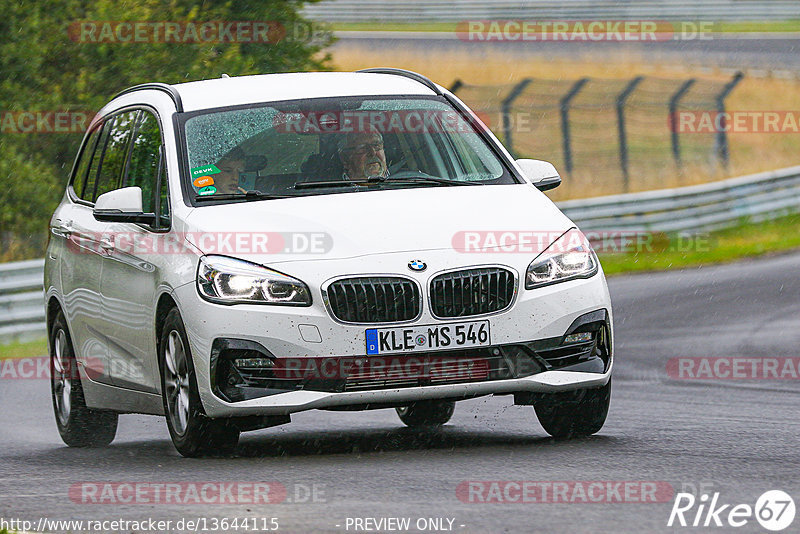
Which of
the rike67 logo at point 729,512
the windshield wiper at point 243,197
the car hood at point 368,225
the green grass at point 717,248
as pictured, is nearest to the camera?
the rike67 logo at point 729,512

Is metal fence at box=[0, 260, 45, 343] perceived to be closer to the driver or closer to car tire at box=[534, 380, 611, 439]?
the driver

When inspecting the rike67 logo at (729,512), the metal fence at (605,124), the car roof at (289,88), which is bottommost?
the metal fence at (605,124)

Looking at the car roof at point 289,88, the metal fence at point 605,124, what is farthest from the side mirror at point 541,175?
the metal fence at point 605,124

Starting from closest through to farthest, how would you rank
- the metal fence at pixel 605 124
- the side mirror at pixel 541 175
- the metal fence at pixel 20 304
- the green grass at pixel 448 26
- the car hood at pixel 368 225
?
the car hood at pixel 368 225, the side mirror at pixel 541 175, the metal fence at pixel 20 304, the metal fence at pixel 605 124, the green grass at pixel 448 26

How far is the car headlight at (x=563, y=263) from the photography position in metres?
7.79

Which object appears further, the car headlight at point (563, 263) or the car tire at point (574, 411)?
the car tire at point (574, 411)

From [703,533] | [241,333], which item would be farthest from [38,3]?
[703,533]

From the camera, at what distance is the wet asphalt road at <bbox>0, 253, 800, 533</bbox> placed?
20.3 ft

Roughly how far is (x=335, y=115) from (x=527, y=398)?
2.02m

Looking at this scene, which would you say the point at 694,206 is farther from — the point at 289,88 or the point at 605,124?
the point at 289,88

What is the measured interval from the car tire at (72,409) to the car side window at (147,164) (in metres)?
1.23

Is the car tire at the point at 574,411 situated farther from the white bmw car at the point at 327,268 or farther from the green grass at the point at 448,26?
the green grass at the point at 448,26

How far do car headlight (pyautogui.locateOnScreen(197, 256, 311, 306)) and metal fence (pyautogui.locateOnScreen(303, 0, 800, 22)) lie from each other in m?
34.1

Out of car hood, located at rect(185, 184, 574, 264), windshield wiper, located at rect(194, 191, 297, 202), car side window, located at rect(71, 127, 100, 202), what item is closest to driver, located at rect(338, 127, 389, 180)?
car hood, located at rect(185, 184, 574, 264)
